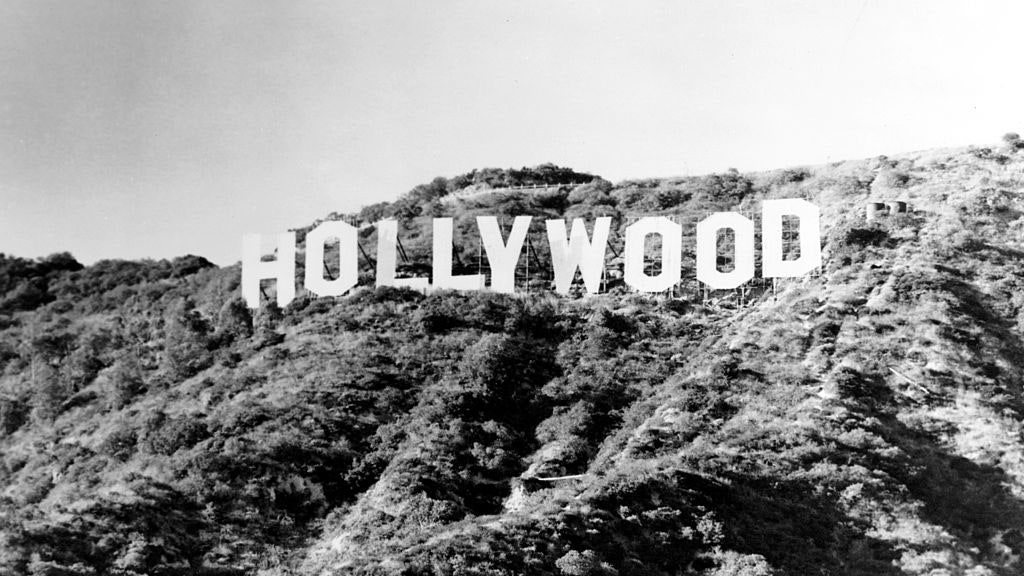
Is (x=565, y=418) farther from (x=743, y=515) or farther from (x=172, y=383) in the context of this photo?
(x=172, y=383)

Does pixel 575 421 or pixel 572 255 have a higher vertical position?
pixel 572 255

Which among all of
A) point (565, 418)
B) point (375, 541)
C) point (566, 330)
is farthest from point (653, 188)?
point (375, 541)

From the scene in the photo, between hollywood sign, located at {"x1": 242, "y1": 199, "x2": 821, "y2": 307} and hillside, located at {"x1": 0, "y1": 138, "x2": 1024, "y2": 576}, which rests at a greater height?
hollywood sign, located at {"x1": 242, "y1": 199, "x2": 821, "y2": 307}

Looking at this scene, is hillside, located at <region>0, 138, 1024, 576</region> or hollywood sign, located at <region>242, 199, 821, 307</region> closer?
hillside, located at <region>0, 138, 1024, 576</region>

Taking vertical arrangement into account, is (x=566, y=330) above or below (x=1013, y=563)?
above

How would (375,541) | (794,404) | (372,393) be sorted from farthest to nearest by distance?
1. (372,393)
2. (794,404)
3. (375,541)

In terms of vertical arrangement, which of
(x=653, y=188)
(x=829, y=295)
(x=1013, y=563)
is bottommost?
(x=1013, y=563)
